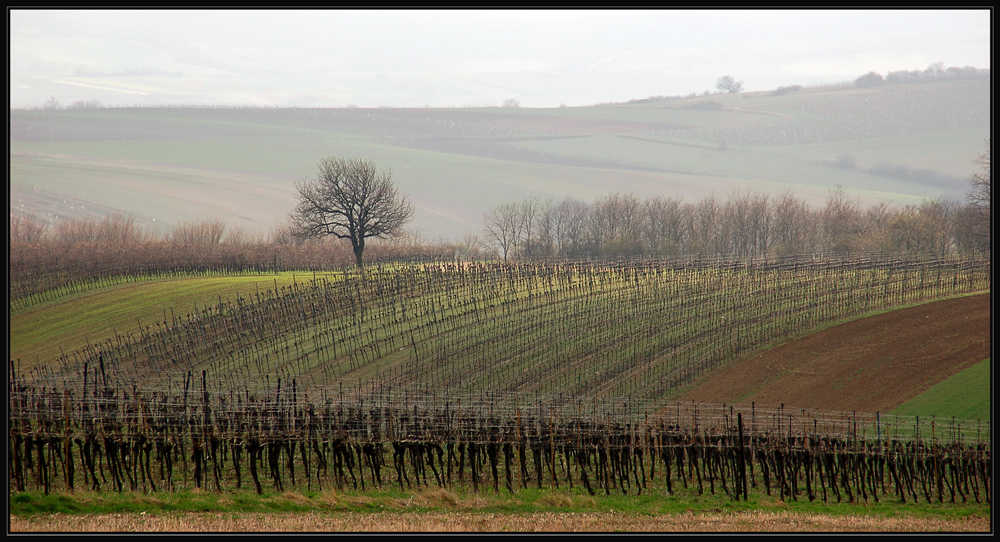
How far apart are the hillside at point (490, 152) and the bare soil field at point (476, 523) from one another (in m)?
105

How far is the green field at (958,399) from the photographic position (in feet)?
77.6

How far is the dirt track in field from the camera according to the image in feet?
86.3

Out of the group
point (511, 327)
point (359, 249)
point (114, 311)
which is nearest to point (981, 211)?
point (511, 327)

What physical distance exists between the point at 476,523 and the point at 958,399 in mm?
17518

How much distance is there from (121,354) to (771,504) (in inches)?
1147

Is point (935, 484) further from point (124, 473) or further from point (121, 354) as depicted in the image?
point (121, 354)

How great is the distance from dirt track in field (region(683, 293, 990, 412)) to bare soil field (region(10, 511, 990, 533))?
10.2 meters

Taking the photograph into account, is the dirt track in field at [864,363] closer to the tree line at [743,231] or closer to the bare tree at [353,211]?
the tree line at [743,231]

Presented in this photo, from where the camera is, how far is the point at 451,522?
15.2 m

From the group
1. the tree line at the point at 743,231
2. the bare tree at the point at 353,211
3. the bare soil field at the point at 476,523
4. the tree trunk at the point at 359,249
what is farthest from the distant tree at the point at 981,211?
the bare soil field at the point at 476,523

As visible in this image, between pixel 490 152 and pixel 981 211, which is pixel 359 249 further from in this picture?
pixel 490 152

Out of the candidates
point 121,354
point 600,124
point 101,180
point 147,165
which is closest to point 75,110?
point 147,165

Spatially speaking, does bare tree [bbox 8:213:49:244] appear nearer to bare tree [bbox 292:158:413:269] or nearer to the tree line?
bare tree [bbox 292:158:413:269]

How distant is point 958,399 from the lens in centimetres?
2462
